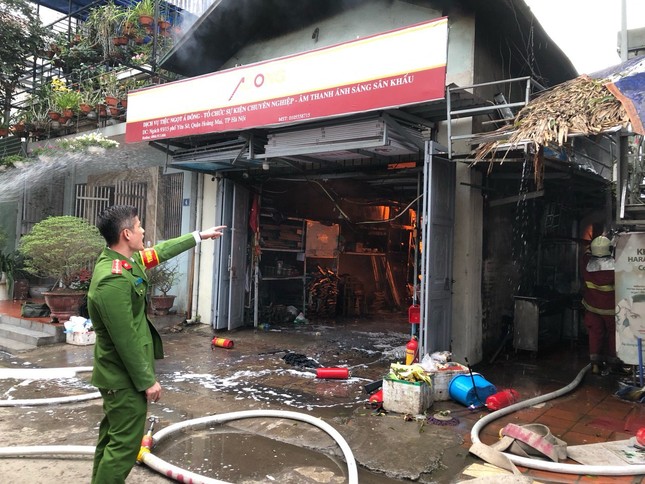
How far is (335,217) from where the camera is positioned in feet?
40.7

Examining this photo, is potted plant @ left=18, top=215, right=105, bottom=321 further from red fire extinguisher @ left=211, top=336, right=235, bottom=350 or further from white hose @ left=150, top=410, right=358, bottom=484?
white hose @ left=150, top=410, right=358, bottom=484

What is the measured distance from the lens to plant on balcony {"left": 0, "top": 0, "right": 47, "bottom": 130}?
44.2 ft

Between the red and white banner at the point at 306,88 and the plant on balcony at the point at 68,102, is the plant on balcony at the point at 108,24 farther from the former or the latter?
the red and white banner at the point at 306,88

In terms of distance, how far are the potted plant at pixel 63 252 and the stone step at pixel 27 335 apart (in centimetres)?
51

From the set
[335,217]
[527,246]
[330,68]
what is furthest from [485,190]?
[335,217]

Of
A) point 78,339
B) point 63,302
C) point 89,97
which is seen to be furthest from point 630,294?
point 89,97

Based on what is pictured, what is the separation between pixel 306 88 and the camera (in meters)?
6.51

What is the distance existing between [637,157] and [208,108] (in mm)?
5949

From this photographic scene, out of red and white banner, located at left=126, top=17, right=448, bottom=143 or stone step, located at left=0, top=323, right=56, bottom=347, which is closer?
red and white banner, located at left=126, top=17, right=448, bottom=143

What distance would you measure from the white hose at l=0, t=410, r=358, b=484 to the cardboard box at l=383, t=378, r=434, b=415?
3.51 ft

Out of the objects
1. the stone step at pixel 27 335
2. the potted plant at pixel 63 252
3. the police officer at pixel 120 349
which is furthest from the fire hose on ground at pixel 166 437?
the potted plant at pixel 63 252

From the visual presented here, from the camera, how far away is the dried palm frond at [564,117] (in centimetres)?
462

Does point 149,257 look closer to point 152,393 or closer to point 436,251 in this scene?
point 152,393

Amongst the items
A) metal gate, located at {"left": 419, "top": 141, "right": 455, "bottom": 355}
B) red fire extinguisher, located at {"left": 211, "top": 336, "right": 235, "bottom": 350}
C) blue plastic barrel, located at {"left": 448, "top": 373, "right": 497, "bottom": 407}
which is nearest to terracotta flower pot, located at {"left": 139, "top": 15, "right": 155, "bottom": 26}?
red fire extinguisher, located at {"left": 211, "top": 336, "right": 235, "bottom": 350}
